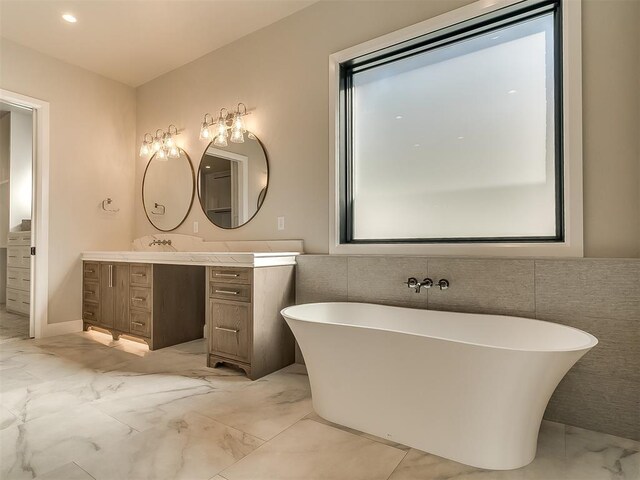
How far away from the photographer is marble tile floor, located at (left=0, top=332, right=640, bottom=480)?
1378mm

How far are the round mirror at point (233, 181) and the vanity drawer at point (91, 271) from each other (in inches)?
46.7

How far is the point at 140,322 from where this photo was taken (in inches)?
121

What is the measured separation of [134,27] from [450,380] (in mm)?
3477

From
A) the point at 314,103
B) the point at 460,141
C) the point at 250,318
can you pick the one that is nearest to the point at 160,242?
the point at 250,318

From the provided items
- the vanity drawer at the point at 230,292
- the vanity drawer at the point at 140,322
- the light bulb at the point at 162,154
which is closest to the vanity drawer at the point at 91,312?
the vanity drawer at the point at 140,322

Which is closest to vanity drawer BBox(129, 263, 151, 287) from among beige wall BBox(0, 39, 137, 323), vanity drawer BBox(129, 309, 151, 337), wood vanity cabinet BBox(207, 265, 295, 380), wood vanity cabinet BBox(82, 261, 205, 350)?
wood vanity cabinet BBox(82, 261, 205, 350)

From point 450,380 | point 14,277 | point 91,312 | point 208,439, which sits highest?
point 14,277

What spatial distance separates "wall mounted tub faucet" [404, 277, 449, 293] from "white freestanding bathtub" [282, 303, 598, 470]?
19 cm

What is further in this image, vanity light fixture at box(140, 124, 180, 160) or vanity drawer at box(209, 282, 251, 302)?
vanity light fixture at box(140, 124, 180, 160)

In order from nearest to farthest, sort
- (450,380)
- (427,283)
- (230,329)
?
(450,380) < (427,283) < (230,329)

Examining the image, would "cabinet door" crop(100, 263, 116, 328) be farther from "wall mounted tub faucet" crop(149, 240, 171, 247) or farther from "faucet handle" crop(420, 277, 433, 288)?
"faucet handle" crop(420, 277, 433, 288)

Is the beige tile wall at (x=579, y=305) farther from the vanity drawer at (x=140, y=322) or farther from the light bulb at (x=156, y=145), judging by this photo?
the light bulb at (x=156, y=145)

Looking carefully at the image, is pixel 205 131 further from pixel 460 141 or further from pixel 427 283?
pixel 427 283

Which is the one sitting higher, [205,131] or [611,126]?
[205,131]
